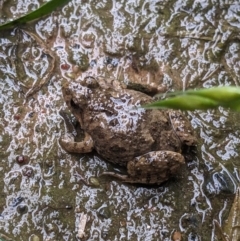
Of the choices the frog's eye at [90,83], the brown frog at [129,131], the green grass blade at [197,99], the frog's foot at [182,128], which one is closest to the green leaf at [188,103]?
the green grass blade at [197,99]

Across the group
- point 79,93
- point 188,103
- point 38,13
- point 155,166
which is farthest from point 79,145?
point 188,103

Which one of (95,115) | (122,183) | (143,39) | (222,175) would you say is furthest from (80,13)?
(222,175)

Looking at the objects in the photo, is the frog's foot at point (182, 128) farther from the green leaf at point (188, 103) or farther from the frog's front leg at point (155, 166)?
the green leaf at point (188, 103)

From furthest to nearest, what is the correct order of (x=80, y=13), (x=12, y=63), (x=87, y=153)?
(x=80, y=13), (x=12, y=63), (x=87, y=153)

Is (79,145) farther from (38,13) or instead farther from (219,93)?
(219,93)

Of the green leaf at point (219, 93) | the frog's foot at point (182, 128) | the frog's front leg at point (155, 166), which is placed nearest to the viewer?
the green leaf at point (219, 93)

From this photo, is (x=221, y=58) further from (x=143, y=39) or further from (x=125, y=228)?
(x=125, y=228)
